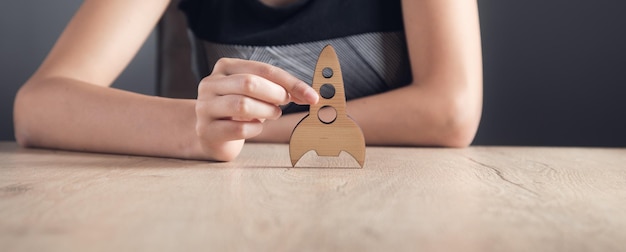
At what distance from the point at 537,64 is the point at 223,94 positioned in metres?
1.53

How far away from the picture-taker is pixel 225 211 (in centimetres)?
55

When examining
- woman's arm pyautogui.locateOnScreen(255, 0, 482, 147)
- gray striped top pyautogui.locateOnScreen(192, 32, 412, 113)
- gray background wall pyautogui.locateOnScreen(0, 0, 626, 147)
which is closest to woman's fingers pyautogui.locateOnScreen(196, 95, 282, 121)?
woman's arm pyautogui.locateOnScreen(255, 0, 482, 147)

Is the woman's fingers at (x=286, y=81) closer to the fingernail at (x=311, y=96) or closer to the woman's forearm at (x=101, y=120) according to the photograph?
the fingernail at (x=311, y=96)

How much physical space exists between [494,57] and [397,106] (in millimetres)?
1002

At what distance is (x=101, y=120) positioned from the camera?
1142 millimetres

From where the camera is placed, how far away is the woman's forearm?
40.7 inches

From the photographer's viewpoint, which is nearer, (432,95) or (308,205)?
(308,205)

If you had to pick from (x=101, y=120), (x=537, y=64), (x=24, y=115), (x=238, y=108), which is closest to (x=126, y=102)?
(x=101, y=120)

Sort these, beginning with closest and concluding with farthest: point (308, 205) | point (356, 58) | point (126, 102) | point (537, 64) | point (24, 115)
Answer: point (308, 205), point (126, 102), point (24, 115), point (356, 58), point (537, 64)

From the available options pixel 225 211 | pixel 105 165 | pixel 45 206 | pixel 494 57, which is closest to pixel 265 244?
pixel 225 211

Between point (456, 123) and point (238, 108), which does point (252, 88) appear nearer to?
point (238, 108)

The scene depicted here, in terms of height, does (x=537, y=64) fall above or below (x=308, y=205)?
below

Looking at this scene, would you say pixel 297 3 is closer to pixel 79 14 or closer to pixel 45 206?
pixel 79 14

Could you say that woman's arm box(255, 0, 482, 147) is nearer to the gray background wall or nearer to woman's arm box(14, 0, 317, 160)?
woman's arm box(14, 0, 317, 160)
